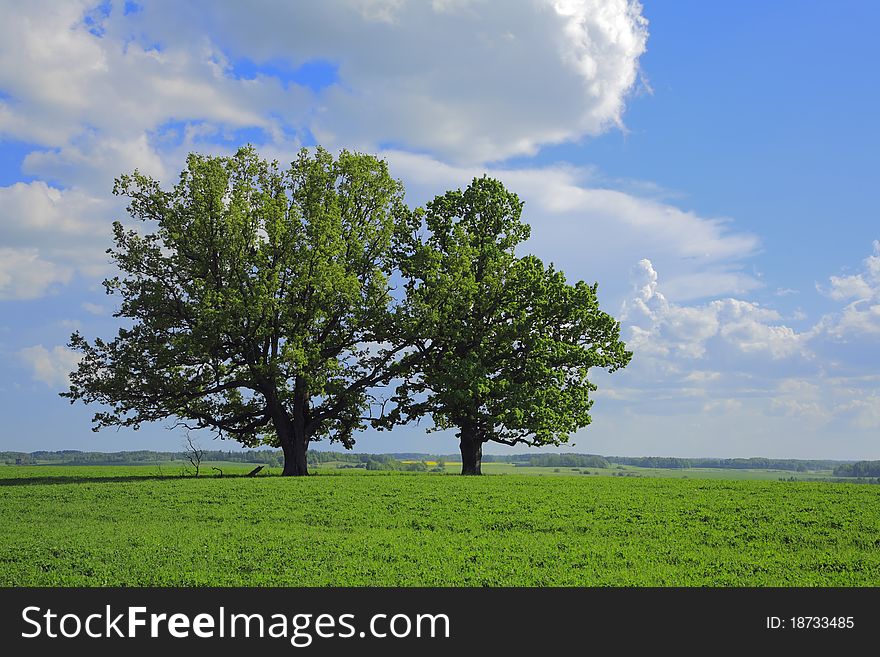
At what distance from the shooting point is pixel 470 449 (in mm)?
48438

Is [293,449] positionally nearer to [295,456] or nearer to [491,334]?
[295,456]

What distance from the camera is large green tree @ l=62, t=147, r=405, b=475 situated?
43344 mm

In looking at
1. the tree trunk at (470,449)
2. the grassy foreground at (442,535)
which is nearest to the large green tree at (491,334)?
the tree trunk at (470,449)

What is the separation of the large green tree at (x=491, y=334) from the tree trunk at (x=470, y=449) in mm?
61

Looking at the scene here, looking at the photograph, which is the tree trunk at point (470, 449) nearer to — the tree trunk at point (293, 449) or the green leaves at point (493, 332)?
the green leaves at point (493, 332)

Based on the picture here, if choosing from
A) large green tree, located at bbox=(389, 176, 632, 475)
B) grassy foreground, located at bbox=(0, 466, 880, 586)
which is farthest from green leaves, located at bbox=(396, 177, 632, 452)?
grassy foreground, located at bbox=(0, 466, 880, 586)

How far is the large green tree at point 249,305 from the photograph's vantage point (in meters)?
43.3

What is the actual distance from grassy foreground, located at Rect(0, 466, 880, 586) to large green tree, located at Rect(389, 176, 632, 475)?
10432 mm

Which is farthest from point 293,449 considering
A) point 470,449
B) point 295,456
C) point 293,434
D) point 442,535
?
point 442,535

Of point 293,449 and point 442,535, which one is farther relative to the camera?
point 293,449

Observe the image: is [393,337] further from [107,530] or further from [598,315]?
[107,530]

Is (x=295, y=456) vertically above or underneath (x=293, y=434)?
underneath

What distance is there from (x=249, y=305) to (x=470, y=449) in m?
16.1
